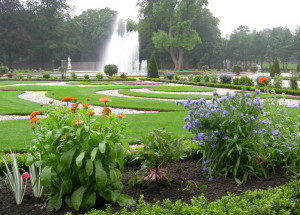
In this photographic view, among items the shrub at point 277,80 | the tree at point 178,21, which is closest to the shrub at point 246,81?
the shrub at point 277,80

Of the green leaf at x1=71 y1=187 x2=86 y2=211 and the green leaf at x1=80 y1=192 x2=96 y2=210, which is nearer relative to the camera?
the green leaf at x1=71 y1=187 x2=86 y2=211

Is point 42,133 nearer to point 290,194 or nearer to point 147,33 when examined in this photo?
point 290,194

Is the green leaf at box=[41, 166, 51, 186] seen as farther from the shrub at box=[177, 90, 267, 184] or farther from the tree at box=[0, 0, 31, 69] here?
the tree at box=[0, 0, 31, 69]

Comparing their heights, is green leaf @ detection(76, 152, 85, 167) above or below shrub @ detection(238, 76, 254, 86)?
below

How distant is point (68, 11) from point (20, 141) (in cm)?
5111

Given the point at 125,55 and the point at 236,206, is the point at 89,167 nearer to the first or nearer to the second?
the point at 236,206

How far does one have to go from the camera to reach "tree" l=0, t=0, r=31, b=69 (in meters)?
40.9

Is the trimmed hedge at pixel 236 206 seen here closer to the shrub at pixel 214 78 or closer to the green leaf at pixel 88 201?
the green leaf at pixel 88 201

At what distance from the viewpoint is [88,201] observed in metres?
2.34

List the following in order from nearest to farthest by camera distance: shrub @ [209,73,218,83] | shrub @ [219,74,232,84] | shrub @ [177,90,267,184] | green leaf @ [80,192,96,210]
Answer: green leaf @ [80,192,96,210] → shrub @ [177,90,267,184] → shrub @ [219,74,232,84] → shrub @ [209,73,218,83]

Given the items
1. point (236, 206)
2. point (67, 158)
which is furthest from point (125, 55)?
point (236, 206)

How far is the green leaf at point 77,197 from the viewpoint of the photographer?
2.23 meters

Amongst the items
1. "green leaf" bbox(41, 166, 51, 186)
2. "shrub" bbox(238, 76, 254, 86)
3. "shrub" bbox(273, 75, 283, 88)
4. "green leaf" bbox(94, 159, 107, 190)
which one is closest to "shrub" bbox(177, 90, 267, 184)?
"green leaf" bbox(94, 159, 107, 190)

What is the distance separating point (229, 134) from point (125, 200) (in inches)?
48.0
